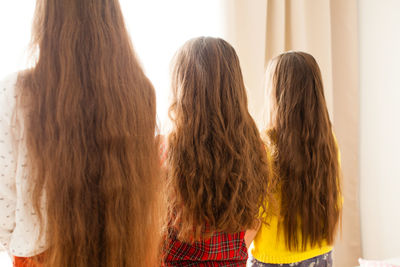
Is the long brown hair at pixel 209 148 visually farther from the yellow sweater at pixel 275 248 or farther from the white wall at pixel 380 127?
the white wall at pixel 380 127

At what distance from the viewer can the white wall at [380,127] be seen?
2262 millimetres

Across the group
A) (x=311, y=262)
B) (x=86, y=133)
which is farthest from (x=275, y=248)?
(x=86, y=133)

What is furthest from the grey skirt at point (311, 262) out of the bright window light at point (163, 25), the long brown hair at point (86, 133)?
the bright window light at point (163, 25)

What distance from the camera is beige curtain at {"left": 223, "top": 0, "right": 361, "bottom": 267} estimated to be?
2018mm

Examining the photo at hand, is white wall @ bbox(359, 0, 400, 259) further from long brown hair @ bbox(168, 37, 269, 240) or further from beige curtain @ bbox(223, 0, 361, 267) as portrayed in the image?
long brown hair @ bbox(168, 37, 269, 240)

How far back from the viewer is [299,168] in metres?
1.34

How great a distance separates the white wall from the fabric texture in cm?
214

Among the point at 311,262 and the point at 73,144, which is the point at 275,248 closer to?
the point at 311,262

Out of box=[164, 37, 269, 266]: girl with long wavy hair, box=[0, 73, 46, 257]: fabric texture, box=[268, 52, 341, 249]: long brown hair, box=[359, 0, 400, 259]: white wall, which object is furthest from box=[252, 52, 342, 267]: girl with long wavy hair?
box=[359, 0, 400, 259]: white wall

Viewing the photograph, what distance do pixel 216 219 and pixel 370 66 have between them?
182 cm

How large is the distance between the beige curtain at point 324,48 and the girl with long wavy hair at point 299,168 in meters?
0.60

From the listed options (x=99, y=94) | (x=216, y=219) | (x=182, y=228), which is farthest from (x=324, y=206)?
(x=99, y=94)

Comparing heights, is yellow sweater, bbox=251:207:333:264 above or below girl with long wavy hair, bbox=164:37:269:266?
below

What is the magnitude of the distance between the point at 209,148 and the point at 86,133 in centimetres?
40
